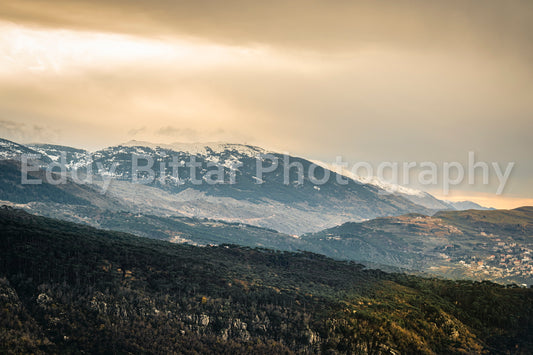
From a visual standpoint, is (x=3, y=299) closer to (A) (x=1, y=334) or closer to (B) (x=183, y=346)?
(A) (x=1, y=334)

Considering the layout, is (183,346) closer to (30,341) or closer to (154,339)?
(154,339)

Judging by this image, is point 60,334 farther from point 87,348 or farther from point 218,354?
point 218,354

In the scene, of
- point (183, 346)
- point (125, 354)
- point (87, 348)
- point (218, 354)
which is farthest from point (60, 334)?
point (218, 354)

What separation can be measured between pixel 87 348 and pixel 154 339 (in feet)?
83.0

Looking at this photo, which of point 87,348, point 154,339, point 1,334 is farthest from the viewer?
point 154,339

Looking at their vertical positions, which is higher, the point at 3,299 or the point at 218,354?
the point at 3,299

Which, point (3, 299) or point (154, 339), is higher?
point (3, 299)

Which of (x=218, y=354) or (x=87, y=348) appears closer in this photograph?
(x=87, y=348)

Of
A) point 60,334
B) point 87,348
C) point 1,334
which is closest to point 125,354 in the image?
point 87,348

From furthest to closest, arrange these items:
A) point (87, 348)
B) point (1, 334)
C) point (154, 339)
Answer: point (154, 339), point (87, 348), point (1, 334)

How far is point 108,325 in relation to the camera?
198 metres

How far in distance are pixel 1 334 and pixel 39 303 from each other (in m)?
30.9

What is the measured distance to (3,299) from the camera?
192m

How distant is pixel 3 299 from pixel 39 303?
1302 centimetres
